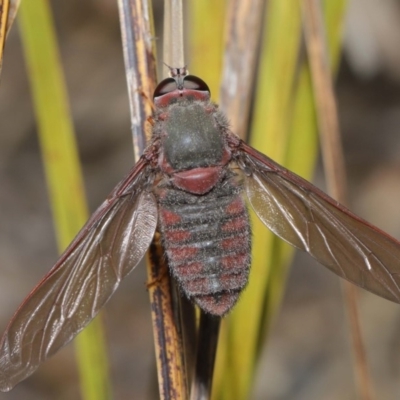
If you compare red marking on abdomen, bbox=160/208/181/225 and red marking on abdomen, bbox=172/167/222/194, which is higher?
red marking on abdomen, bbox=172/167/222/194

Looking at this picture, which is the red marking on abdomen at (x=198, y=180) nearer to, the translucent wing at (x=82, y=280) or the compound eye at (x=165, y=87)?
the translucent wing at (x=82, y=280)

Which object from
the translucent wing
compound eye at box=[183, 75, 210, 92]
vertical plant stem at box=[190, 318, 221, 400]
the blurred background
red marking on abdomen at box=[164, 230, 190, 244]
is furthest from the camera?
the blurred background

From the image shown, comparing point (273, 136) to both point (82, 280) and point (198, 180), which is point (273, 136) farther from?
point (82, 280)

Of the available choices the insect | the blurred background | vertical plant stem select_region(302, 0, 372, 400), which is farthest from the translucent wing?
the blurred background

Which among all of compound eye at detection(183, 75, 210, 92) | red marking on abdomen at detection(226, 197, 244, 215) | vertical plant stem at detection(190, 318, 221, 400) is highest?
compound eye at detection(183, 75, 210, 92)

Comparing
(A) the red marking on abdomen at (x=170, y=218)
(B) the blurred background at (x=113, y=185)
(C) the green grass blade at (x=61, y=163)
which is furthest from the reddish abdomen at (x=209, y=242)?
(B) the blurred background at (x=113, y=185)

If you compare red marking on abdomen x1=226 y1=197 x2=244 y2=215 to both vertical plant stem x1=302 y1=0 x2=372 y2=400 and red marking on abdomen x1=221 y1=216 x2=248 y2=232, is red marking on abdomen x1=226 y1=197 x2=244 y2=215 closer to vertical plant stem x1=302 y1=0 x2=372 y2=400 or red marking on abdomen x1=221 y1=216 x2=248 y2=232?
red marking on abdomen x1=221 y1=216 x2=248 y2=232

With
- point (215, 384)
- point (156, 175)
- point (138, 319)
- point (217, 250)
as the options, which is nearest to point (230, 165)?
point (156, 175)

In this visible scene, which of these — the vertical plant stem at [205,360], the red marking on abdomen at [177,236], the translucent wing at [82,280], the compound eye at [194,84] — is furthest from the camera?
the compound eye at [194,84]
